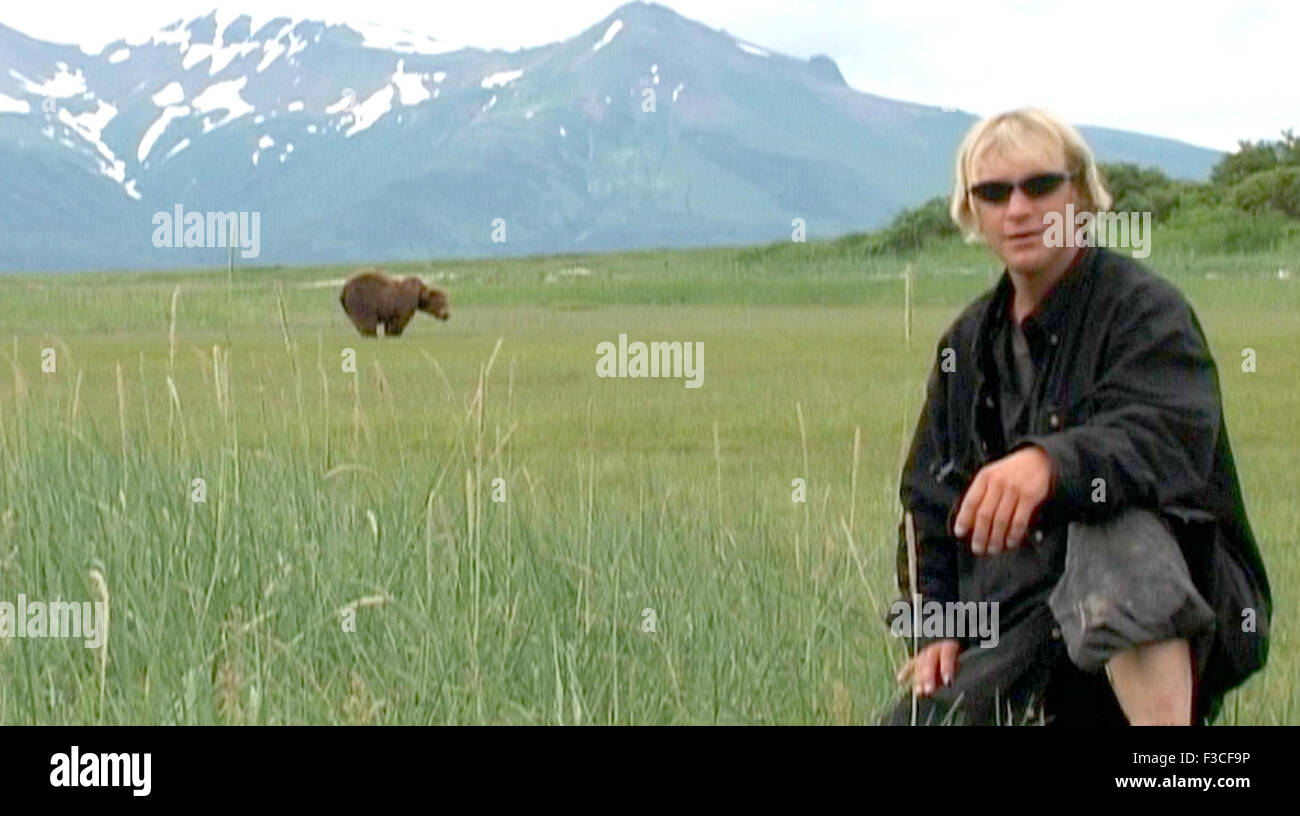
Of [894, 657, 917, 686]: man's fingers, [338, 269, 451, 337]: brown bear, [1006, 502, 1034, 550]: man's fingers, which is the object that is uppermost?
[338, 269, 451, 337]: brown bear

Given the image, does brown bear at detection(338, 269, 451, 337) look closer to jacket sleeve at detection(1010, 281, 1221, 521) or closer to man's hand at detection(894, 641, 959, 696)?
man's hand at detection(894, 641, 959, 696)

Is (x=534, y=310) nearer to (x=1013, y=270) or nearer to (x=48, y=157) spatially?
(x=1013, y=270)

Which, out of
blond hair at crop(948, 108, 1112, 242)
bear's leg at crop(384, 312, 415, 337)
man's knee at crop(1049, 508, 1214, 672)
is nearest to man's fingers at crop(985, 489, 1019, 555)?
man's knee at crop(1049, 508, 1214, 672)

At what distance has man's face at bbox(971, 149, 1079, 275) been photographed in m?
2.71

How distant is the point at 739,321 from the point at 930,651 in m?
11.4

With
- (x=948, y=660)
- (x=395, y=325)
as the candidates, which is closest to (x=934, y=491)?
(x=948, y=660)

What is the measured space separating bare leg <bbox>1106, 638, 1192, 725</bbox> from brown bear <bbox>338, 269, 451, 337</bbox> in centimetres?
1098

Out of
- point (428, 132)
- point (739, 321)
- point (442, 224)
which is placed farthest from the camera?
point (428, 132)

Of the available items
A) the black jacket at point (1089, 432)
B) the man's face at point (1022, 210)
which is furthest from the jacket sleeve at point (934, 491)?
the man's face at point (1022, 210)

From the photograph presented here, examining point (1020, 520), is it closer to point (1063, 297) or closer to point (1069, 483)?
point (1069, 483)

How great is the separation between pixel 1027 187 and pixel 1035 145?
57 millimetres

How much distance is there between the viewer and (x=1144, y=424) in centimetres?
260
